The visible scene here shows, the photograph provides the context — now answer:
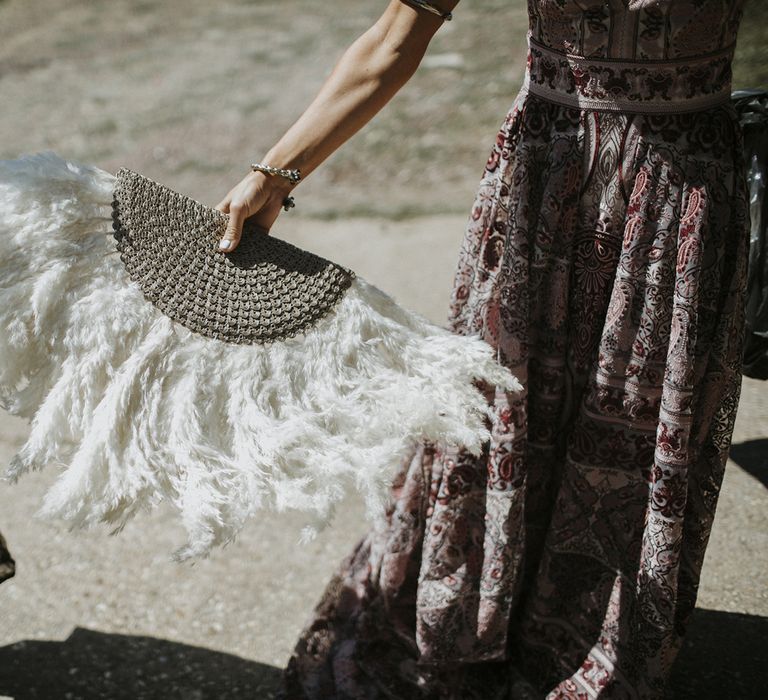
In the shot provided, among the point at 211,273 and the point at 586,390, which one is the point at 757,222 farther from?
the point at 211,273

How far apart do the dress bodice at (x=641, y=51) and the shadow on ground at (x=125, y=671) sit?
60.8 inches

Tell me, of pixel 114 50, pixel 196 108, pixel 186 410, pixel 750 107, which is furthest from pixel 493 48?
pixel 186 410

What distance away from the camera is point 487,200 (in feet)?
5.49

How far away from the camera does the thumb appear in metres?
1.53

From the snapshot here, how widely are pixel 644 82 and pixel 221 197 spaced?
4226mm

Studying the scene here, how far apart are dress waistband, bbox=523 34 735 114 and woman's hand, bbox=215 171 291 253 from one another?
532 millimetres

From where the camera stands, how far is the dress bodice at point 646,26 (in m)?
1.40

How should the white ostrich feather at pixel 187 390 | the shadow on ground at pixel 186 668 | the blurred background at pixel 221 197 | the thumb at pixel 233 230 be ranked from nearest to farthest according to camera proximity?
the white ostrich feather at pixel 187 390
the thumb at pixel 233 230
the shadow on ground at pixel 186 668
the blurred background at pixel 221 197

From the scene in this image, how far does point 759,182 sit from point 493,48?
549 centimetres

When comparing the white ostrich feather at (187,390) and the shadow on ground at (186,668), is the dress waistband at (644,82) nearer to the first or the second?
the white ostrich feather at (187,390)

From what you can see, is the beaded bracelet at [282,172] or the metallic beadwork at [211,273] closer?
the metallic beadwork at [211,273]

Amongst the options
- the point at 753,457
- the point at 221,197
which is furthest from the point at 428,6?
the point at 221,197

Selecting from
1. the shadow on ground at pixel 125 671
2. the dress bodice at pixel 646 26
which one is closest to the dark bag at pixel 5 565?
the shadow on ground at pixel 125 671

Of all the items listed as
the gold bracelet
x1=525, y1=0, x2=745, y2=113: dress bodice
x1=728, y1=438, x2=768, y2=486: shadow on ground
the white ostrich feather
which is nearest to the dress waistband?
x1=525, y1=0, x2=745, y2=113: dress bodice
